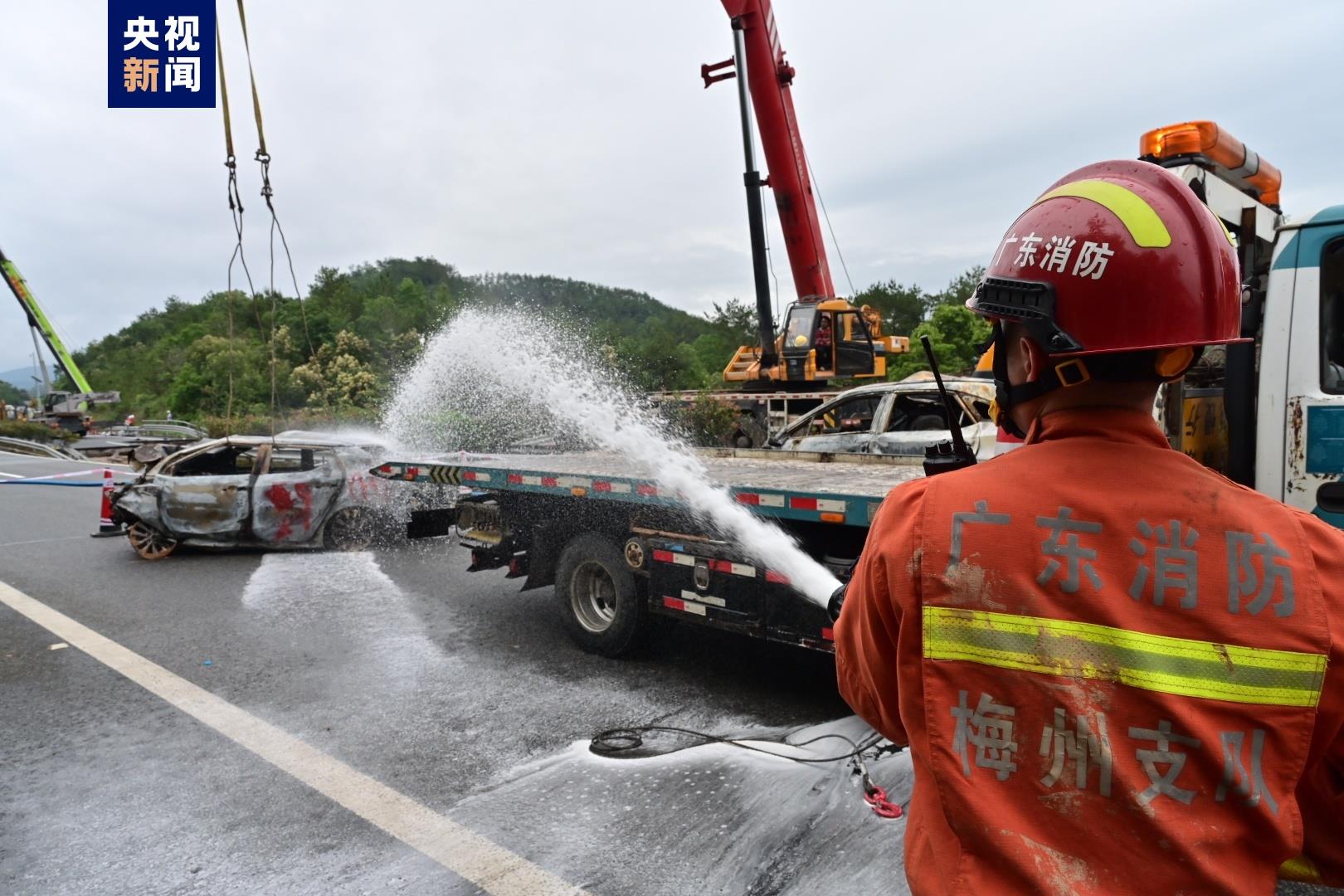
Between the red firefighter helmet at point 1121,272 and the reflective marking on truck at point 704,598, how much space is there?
366 centimetres

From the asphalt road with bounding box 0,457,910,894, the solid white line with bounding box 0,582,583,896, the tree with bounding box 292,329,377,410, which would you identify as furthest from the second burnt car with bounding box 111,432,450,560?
the tree with bounding box 292,329,377,410

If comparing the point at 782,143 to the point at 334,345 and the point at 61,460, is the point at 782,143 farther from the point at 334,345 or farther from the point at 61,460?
the point at 334,345

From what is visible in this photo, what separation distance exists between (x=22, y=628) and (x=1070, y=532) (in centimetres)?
824

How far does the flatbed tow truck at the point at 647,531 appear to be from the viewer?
4500 millimetres

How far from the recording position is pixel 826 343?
41.8ft

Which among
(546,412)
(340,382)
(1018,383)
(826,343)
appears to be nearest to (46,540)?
(546,412)

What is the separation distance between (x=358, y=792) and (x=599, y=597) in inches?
88.4

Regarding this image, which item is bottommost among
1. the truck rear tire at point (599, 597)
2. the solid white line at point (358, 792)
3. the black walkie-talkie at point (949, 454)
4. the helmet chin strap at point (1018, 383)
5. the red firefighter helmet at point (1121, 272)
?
the solid white line at point (358, 792)

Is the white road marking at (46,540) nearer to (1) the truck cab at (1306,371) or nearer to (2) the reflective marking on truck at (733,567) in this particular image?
(2) the reflective marking on truck at (733,567)

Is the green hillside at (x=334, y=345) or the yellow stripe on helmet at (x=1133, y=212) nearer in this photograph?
the yellow stripe on helmet at (x=1133, y=212)

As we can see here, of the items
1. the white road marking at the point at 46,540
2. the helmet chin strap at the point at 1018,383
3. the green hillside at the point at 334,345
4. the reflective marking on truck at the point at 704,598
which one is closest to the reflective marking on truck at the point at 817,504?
the reflective marking on truck at the point at 704,598

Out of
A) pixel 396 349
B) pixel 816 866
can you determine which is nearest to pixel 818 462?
pixel 816 866

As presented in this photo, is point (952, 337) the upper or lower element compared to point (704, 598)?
upper

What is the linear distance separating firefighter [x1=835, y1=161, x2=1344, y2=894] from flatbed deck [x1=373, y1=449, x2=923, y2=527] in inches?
112
